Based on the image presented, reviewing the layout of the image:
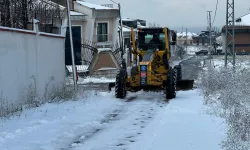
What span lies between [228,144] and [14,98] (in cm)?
738

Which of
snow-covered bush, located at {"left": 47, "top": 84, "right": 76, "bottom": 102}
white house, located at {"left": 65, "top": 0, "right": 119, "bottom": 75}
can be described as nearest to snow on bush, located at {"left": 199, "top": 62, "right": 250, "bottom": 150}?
snow-covered bush, located at {"left": 47, "top": 84, "right": 76, "bottom": 102}

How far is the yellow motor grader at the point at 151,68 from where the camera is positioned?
1864 centimetres

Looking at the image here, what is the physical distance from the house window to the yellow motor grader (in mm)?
29649

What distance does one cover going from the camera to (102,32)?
50969mm

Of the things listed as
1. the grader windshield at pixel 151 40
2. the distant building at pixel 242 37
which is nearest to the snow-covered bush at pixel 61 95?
the grader windshield at pixel 151 40

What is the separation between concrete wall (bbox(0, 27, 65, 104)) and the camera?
43.8ft

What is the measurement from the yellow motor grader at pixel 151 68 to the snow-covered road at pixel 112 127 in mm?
2174

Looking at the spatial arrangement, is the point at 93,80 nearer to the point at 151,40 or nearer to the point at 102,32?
the point at 151,40

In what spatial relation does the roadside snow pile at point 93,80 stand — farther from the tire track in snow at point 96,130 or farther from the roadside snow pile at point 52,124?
the tire track in snow at point 96,130

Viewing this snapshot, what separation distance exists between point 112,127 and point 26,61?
465 cm

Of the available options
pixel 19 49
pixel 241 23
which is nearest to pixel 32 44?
pixel 19 49

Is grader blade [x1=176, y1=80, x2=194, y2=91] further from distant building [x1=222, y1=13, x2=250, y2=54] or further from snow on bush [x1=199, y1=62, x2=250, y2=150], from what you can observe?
distant building [x1=222, y1=13, x2=250, y2=54]

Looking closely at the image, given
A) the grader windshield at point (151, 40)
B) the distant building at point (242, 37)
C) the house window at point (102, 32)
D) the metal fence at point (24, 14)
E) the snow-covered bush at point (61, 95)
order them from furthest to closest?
1. the distant building at point (242, 37)
2. the house window at point (102, 32)
3. the grader windshield at point (151, 40)
4. the snow-covered bush at point (61, 95)
5. the metal fence at point (24, 14)

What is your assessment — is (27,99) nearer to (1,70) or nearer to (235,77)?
(1,70)
